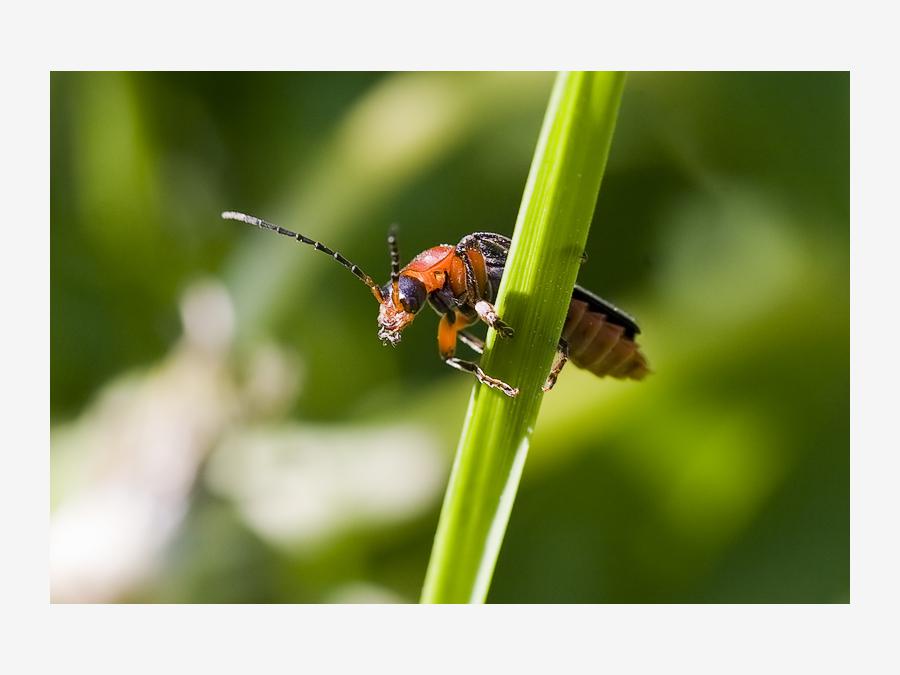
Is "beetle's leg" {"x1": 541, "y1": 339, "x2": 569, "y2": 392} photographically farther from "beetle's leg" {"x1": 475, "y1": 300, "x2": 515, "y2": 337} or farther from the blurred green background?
the blurred green background

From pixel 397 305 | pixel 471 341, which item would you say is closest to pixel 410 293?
pixel 397 305

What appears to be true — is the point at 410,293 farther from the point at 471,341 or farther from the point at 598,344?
the point at 598,344

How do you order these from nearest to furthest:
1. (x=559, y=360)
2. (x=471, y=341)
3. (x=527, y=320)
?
(x=527, y=320)
(x=559, y=360)
(x=471, y=341)

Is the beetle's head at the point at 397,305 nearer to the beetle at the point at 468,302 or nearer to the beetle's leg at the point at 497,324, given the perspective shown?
the beetle at the point at 468,302

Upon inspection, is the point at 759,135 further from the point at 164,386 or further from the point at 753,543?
the point at 164,386

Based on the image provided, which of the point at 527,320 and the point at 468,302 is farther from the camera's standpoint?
the point at 468,302

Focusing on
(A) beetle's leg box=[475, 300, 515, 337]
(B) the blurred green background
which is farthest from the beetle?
(B) the blurred green background

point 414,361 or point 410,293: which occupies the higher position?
point 410,293

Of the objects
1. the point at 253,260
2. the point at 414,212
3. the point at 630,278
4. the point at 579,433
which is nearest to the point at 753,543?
the point at 579,433
